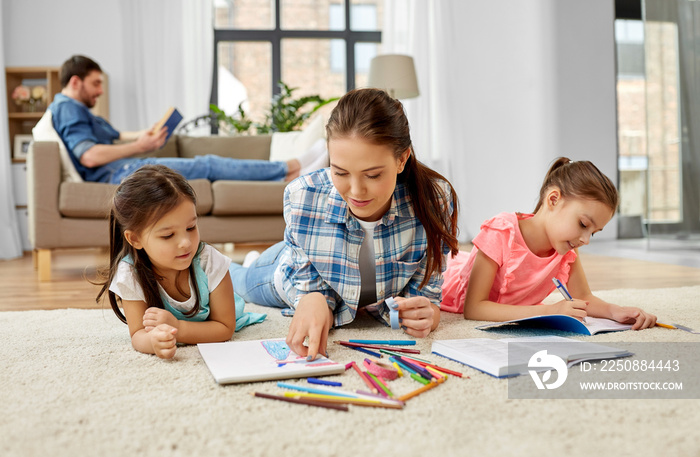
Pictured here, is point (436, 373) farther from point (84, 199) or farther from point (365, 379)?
point (84, 199)

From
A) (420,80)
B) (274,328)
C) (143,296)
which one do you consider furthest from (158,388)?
(420,80)

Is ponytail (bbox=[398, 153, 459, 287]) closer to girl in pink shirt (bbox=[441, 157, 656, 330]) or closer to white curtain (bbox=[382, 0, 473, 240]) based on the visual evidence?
girl in pink shirt (bbox=[441, 157, 656, 330])

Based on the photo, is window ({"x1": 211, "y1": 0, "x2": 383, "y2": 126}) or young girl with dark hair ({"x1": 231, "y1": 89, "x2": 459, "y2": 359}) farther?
window ({"x1": 211, "y1": 0, "x2": 383, "y2": 126})

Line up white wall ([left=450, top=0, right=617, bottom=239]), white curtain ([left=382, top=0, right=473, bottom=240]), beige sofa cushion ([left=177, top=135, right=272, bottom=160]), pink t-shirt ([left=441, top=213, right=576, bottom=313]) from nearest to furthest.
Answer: pink t-shirt ([left=441, top=213, right=576, bottom=313]) → beige sofa cushion ([left=177, top=135, right=272, bottom=160]) → white wall ([left=450, top=0, right=617, bottom=239]) → white curtain ([left=382, top=0, right=473, bottom=240])

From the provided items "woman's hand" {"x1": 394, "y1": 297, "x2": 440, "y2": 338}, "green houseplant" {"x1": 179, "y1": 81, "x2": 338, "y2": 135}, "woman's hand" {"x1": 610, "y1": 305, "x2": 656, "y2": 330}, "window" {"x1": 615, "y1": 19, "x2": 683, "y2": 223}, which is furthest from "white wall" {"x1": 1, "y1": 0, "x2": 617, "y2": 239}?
"woman's hand" {"x1": 394, "y1": 297, "x2": 440, "y2": 338}

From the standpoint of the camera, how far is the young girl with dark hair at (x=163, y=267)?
3.59 ft

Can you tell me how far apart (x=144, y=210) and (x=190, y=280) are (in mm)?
175

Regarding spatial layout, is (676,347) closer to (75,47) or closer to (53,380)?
(53,380)

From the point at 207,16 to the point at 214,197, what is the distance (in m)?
2.64

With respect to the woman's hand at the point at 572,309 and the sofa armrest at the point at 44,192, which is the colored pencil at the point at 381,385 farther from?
the sofa armrest at the point at 44,192

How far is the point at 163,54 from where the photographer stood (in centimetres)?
471

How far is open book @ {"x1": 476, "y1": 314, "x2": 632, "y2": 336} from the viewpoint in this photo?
1.13 metres

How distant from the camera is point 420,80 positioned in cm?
489

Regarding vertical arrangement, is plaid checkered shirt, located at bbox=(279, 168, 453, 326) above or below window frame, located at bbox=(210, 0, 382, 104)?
below
